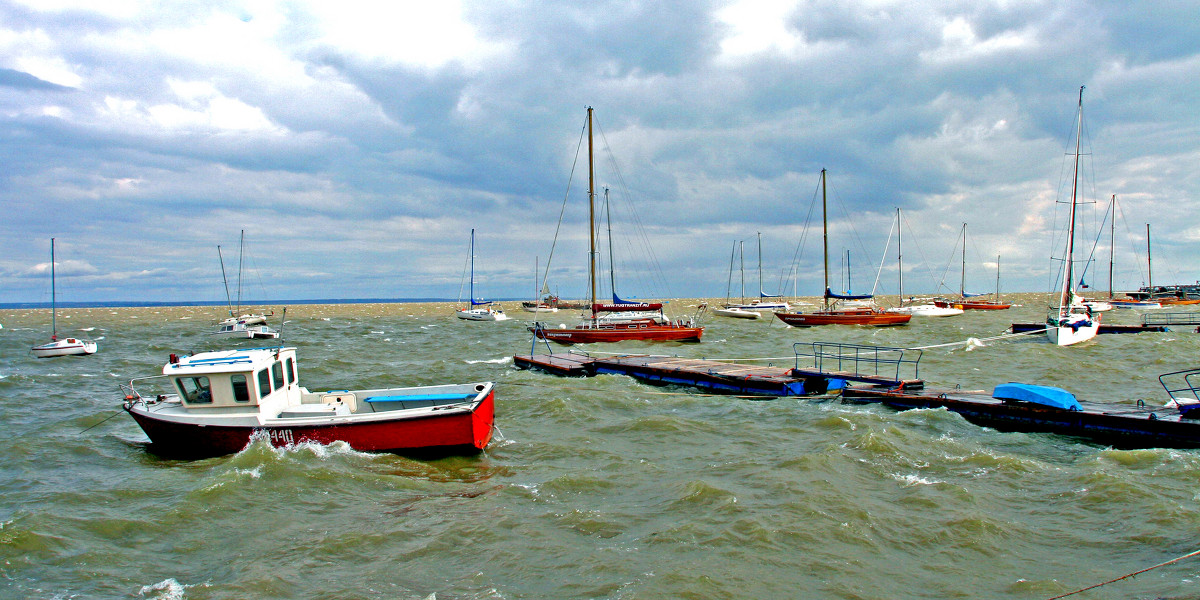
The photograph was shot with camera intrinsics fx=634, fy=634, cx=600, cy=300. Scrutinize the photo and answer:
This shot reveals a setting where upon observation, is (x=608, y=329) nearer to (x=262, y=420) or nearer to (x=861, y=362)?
(x=861, y=362)

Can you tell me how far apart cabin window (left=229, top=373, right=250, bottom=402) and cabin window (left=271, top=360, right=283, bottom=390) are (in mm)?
847

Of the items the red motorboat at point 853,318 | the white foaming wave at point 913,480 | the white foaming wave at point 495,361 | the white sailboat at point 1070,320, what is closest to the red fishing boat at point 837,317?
the red motorboat at point 853,318

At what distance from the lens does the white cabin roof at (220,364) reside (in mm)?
15562

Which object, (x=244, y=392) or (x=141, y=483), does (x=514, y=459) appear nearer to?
(x=244, y=392)

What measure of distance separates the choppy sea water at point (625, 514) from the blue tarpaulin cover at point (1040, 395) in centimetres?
126

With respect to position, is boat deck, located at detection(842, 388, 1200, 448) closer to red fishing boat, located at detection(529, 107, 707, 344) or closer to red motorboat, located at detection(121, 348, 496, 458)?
red motorboat, located at detection(121, 348, 496, 458)

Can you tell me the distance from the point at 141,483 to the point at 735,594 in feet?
43.8

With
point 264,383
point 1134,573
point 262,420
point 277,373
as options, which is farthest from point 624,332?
point 1134,573

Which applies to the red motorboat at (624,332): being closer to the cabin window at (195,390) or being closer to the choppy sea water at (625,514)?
the choppy sea water at (625,514)

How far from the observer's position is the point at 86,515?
1223cm

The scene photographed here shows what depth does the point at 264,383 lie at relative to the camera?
16156 mm

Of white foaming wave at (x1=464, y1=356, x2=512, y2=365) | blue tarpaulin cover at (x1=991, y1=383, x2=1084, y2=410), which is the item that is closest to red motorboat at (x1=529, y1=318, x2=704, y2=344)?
white foaming wave at (x1=464, y1=356, x2=512, y2=365)

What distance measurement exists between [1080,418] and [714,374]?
12.2 m

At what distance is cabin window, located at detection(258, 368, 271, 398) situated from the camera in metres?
15.9
